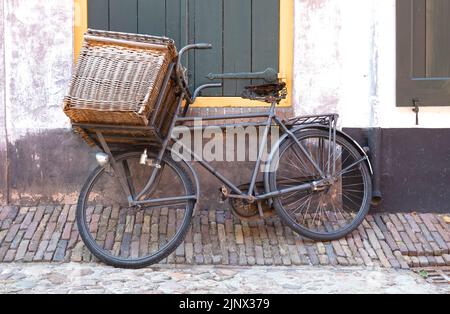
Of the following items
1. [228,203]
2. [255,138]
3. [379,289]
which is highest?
[255,138]

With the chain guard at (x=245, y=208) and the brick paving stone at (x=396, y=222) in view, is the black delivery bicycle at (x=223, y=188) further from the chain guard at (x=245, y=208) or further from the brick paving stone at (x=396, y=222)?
the brick paving stone at (x=396, y=222)

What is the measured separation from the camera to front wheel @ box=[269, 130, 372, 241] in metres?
5.17

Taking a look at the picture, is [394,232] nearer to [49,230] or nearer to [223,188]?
[223,188]

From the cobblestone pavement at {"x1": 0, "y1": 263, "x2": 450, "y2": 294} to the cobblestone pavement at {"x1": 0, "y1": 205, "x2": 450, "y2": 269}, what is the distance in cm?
10

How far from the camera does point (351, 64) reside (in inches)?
219

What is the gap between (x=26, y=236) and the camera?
5.11 metres

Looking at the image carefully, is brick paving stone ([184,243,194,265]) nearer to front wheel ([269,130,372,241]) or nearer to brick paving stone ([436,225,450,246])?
front wheel ([269,130,372,241])

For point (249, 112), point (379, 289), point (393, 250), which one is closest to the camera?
point (379, 289)

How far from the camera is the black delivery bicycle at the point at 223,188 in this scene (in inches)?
193

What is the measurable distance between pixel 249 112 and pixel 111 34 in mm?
1450

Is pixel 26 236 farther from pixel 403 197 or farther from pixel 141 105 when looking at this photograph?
pixel 403 197

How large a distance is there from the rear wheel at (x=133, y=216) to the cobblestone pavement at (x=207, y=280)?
0.17 m

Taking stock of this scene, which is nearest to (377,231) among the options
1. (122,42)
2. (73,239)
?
(73,239)

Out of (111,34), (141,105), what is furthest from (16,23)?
(141,105)
